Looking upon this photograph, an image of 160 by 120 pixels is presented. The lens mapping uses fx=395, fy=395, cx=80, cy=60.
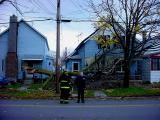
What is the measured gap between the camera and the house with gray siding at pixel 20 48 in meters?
46.8

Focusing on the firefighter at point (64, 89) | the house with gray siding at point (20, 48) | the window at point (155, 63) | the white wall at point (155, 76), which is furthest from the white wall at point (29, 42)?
the firefighter at point (64, 89)

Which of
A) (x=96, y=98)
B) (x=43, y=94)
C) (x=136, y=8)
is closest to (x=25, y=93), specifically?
(x=43, y=94)

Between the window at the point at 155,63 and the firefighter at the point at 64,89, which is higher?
the window at the point at 155,63

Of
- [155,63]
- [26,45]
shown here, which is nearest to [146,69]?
[155,63]

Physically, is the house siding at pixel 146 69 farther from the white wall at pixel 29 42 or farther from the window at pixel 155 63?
the white wall at pixel 29 42

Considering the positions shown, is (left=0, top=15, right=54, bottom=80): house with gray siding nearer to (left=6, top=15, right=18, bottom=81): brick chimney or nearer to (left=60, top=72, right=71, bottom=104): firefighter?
(left=6, top=15, right=18, bottom=81): brick chimney

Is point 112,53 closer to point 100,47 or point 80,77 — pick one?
point 100,47

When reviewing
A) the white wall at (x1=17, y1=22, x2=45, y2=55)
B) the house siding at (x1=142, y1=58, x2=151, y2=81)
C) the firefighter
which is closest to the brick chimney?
the white wall at (x1=17, y1=22, x2=45, y2=55)

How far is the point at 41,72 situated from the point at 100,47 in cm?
885

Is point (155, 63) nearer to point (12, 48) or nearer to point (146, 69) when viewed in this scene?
point (146, 69)

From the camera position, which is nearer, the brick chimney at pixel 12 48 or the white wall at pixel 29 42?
the brick chimney at pixel 12 48

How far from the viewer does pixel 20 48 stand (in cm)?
4809

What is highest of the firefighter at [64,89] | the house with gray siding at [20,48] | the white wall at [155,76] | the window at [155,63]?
the house with gray siding at [20,48]

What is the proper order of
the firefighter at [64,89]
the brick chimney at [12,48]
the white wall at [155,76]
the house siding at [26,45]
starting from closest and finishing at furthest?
the firefighter at [64,89] < the white wall at [155,76] < the brick chimney at [12,48] < the house siding at [26,45]
